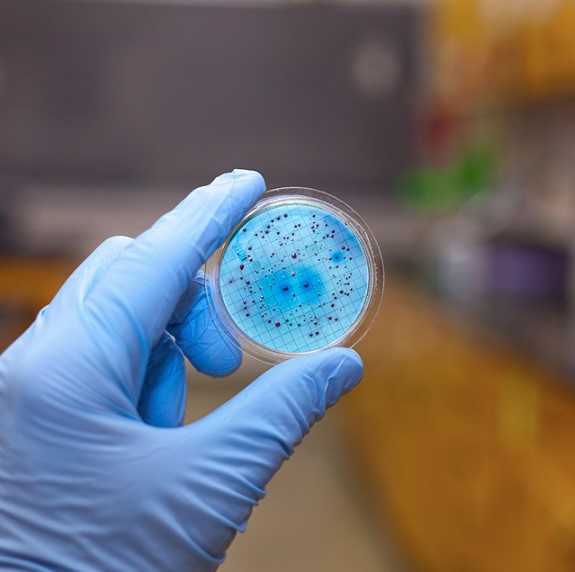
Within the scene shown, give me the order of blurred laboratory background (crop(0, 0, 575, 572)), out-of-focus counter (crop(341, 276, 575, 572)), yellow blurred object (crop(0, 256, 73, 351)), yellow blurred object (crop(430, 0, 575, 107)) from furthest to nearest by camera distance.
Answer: yellow blurred object (crop(0, 256, 73, 351))
yellow blurred object (crop(430, 0, 575, 107))
blurred laboratory background (crop(0, 0, 575, 572))
out-of-focus counter (crop(341, 276, 575, 572))

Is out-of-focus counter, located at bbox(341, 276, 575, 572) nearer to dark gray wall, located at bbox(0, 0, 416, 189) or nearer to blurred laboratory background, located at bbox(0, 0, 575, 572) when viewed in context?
blurred laboratory background, located at bbox(0, 0, 575, 572)

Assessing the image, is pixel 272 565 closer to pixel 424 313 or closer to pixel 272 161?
pixel 424 313

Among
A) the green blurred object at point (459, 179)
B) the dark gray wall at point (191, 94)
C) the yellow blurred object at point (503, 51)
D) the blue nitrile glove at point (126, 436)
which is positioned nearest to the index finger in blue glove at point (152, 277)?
the blue nitrile glove at point (126, 436)

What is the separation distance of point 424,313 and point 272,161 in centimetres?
208

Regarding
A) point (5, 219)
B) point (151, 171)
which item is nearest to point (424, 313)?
point (5, 219)

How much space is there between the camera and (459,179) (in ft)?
11.3

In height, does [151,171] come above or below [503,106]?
below

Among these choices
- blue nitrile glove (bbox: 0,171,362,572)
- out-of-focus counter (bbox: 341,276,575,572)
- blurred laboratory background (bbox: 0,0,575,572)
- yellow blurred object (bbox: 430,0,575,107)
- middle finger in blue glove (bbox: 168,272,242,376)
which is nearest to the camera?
blue nitrile glove (bbox: 0,171,362,572)

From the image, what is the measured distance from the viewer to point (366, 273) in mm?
829

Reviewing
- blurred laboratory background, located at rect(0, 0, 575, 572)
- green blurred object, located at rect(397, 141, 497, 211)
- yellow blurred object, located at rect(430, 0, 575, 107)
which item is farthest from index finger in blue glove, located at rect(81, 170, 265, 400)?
green blurred object, located at rect(397, 141, 497, 211)

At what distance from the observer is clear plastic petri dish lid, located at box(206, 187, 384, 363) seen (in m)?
0.81

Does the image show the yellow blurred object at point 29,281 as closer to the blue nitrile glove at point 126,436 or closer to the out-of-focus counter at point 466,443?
the out-of-focus counter at point 466,443

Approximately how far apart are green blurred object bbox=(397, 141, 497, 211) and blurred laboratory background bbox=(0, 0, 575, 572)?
12 millimetres

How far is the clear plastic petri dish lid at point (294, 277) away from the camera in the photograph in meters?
0.81
